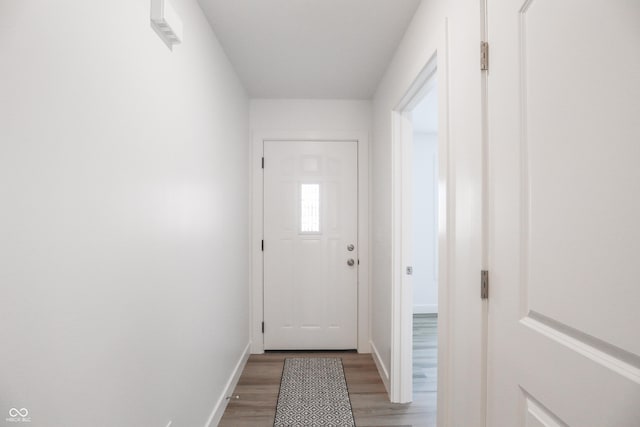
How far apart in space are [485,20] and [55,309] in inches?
59.6

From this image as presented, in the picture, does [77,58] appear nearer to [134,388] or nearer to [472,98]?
[134,388]

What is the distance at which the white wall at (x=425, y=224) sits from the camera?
451cm

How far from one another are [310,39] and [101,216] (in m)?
1.72

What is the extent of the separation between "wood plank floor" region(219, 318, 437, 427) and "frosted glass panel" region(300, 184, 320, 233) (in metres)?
1.24

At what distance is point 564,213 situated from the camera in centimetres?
75

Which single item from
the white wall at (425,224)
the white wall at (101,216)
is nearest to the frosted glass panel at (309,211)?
the white wall at (101,216)

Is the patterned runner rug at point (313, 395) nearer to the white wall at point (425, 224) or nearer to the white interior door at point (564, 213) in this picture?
the white interior door at point (564, 213)

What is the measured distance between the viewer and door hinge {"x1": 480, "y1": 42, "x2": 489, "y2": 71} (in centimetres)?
107

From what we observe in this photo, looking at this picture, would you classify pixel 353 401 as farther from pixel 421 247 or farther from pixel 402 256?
pixel 421 247

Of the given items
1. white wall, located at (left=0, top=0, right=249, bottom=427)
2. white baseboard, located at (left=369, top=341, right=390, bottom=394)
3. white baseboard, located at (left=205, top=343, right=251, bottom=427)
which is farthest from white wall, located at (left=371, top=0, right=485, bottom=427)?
white baseboard, located at (left=205, top=343, right=251, bottom=427)

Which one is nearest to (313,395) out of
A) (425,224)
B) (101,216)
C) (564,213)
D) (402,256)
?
(402,256)

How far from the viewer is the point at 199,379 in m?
1.75

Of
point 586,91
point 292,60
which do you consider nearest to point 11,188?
point 586,91

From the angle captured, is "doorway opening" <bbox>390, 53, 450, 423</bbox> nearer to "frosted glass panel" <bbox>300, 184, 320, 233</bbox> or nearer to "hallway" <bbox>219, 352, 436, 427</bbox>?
"hallway" <bbox>219, 352, 436, 427</bbox>
